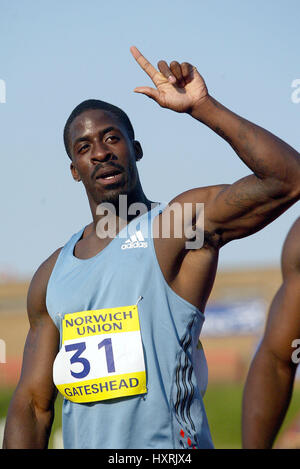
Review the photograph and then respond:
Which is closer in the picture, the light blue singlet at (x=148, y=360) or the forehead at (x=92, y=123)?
the light blue singlet at (x=148, y=360)

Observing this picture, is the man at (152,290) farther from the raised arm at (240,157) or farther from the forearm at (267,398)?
the forearm at (267,398)

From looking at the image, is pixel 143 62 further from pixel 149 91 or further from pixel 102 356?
pixel 102 356

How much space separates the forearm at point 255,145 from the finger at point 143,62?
0.99 feet

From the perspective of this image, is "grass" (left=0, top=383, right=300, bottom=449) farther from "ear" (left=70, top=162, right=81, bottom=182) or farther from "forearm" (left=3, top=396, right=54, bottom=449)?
"ear" (left=70, top=162, right=81, bottom=182)

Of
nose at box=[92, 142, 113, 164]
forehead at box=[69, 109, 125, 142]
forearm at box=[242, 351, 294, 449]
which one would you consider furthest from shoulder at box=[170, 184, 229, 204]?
forearm at box=[242, 351, 294, 449]

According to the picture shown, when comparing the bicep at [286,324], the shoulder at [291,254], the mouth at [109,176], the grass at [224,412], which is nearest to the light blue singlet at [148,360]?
the mouth at [109,176]

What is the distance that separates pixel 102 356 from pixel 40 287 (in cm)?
81

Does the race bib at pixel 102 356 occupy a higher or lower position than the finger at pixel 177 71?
lower

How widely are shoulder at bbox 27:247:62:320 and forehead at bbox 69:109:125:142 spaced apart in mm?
729

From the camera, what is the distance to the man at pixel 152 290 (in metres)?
3.78

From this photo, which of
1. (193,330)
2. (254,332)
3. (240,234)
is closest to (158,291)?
(193,330)

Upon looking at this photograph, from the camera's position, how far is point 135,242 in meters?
4.27

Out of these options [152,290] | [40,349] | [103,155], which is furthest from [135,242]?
[40,349]

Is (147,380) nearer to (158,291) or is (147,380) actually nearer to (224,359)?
(158,291)
